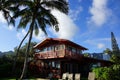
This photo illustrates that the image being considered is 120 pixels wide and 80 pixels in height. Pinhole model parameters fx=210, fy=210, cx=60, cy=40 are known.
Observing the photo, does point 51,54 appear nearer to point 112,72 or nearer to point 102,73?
point 102,73

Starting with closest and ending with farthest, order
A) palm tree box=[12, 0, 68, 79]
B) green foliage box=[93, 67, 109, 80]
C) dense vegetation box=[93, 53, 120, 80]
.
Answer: dense vegetation box=[93, 53, 120, 80] < green foliage box=[93, 67, 109, 80] < palm tree box=[12, 0, 68, 79]

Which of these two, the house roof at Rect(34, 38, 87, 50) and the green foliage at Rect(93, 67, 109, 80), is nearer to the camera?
the green foliage at Rect(93, 67, 109, 80)

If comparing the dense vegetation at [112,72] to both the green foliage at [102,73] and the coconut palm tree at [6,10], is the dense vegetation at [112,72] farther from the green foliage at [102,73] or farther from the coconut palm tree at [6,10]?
the coconut palm tree at [6,10]

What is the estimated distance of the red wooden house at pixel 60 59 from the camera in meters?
33.7

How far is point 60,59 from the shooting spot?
34281 millimetres

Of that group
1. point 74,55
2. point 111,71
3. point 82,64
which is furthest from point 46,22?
point 111,71

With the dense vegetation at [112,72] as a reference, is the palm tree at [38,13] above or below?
above

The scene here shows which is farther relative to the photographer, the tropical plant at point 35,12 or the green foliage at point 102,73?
the tropical plant at point 35,12

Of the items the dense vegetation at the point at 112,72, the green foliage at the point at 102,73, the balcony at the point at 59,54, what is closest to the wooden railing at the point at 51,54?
the balcony at the point at 59,54

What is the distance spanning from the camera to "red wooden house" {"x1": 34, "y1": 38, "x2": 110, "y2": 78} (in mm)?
33688

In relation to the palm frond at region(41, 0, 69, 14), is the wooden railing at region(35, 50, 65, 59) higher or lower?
lower

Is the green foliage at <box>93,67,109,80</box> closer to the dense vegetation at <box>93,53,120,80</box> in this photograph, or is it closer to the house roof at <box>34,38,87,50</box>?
the dense vegetation at <box>93,53,120,80</box>

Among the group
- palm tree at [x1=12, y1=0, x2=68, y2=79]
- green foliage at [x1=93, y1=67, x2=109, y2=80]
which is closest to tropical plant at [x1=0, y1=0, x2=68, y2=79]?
palm tree at [x1=12, y1=0, x2=68, y2=79]

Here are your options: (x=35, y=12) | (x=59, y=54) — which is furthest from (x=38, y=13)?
(x=59, y=54)
